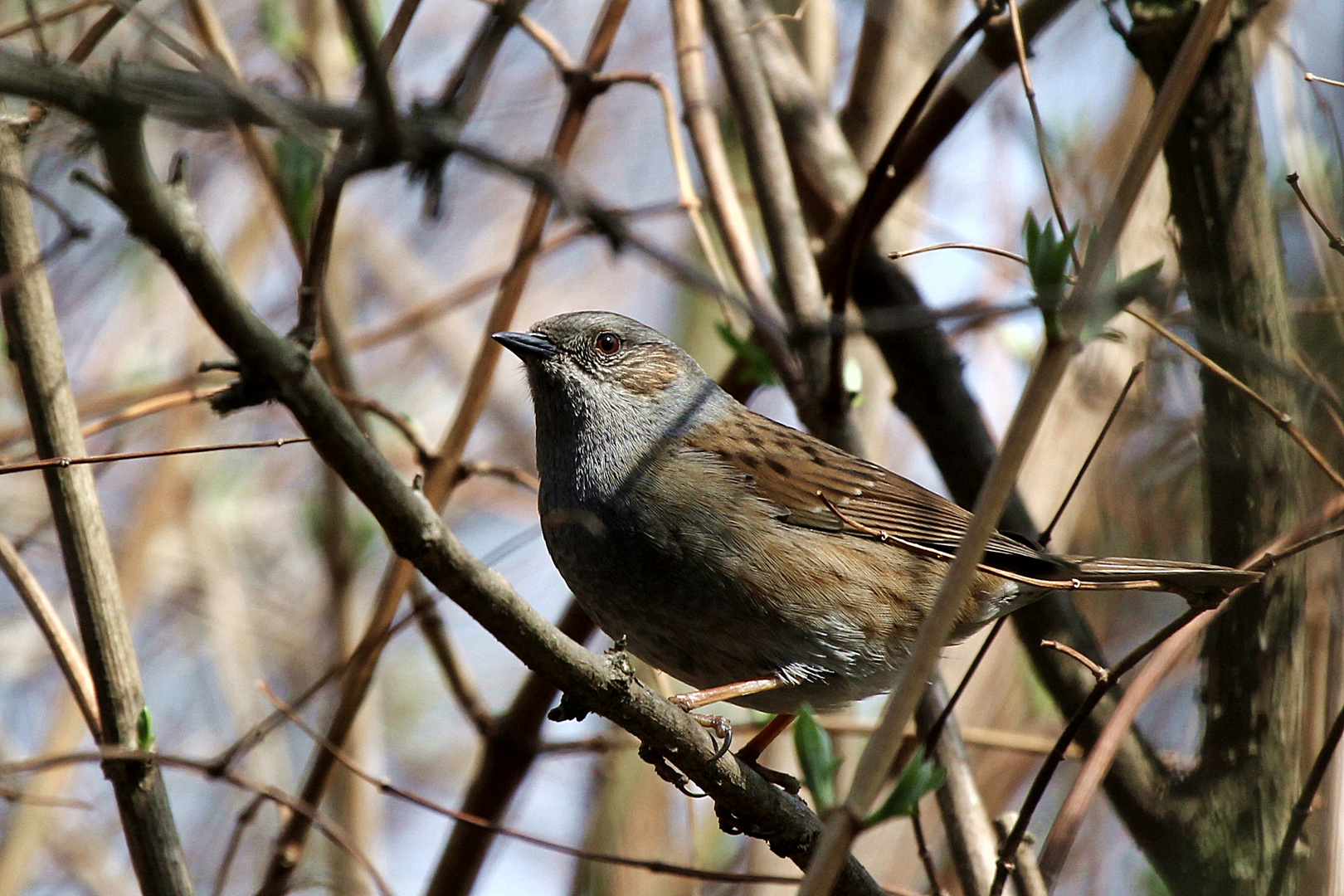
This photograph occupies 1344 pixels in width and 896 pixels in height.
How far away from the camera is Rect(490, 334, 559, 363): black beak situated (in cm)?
377

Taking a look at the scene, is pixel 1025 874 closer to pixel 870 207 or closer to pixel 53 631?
pixel 870 207

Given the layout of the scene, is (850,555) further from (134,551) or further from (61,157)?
(134,551)

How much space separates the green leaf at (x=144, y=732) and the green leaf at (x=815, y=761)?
4.56 ft

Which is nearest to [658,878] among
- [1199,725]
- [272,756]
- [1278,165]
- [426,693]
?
[272,756]

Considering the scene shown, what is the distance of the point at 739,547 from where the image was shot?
3.37 m

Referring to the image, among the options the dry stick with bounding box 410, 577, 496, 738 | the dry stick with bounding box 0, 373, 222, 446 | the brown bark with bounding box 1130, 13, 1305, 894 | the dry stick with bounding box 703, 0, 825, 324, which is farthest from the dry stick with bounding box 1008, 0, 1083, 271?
the dry stick with bounding box 0, 373, 222, 446

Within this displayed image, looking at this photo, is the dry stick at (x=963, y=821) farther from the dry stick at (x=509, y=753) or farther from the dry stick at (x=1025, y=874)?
the dry stick at (x=509, y=753)

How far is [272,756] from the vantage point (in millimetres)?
A: 5430

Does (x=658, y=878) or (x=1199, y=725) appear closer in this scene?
(x=1199, y=725)

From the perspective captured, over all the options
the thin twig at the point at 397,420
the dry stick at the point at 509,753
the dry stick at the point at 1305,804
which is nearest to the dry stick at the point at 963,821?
the dry stick at the point at 1305,804

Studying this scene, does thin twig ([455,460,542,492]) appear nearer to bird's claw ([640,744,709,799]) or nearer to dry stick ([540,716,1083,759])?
dry stick ([540,716,1083,759])

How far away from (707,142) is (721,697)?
1935 millimetres

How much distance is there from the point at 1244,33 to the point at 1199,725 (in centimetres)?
205

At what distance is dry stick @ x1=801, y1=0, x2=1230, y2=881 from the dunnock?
124 centimetres
